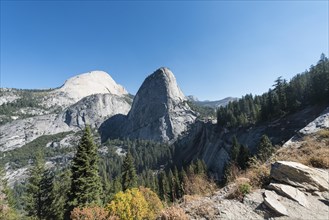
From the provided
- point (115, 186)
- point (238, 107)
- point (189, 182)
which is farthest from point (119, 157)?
point (189, 182)

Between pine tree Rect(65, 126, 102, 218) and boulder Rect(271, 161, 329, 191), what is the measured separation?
72.7ft

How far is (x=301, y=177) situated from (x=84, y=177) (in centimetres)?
2304

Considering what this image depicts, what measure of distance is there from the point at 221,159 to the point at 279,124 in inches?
1117

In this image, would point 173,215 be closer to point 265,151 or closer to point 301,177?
point 301,177

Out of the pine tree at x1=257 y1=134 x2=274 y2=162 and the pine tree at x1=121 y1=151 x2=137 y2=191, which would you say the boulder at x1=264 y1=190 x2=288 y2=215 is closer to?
the pine tree at x1=257 y1=134 x2=274 y2=162

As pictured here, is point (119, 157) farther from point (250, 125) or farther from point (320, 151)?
point (320, 151)

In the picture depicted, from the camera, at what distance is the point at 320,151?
31.1 feet

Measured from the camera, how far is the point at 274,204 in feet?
20.4

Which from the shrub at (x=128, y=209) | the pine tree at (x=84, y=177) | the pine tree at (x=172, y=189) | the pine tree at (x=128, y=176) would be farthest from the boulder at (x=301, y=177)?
the pine tree at (x=128, y=176)

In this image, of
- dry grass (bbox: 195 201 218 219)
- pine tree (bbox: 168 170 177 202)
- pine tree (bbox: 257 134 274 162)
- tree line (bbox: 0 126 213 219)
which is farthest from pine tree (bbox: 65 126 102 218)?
dry grass (bbox: 195 201 218 219)

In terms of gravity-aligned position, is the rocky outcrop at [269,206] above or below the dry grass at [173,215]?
below

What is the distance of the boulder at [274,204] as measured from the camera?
606 cm

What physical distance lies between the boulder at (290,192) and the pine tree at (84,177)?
72.9 ft

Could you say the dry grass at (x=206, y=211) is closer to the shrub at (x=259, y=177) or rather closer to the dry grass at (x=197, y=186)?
the shrub at (x=259, y=177)
